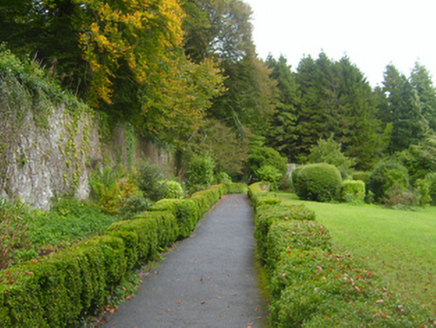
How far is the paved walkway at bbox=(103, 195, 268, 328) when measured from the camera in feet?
13.5

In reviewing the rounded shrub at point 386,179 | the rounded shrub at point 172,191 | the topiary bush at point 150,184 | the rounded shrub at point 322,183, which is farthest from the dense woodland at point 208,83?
the rounded shrub at point 386,179

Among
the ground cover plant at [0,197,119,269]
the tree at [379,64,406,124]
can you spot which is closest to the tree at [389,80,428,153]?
the tree at [379,64,406,124]

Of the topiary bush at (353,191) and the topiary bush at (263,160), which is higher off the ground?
the topiary bush at (263,160)

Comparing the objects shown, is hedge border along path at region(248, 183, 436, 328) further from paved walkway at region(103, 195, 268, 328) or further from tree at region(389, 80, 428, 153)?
tree at region(389, 80, 428, 153)

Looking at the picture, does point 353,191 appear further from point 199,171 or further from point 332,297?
point 332,297

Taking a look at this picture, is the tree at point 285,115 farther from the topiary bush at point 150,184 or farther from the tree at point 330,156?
the topiary bush at point 150,184

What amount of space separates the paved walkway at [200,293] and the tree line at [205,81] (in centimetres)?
577

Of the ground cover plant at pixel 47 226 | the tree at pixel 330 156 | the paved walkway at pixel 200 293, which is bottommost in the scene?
the paved walkway at pixel 200 293

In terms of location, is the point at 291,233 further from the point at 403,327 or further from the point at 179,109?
the point at 179,109

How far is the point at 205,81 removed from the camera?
13.9 metres

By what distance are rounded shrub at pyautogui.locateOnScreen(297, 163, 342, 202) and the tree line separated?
602 centimetres

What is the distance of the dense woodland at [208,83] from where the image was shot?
33.2ft

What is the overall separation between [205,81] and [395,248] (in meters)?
9.22

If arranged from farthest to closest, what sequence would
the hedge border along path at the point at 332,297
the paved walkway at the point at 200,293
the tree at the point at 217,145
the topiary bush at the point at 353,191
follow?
the tree at the point at 217,145 < the topiary bush at the point at 353,191 < the paved walkway at the point at 200,293 < the hedge border along path at the point at 332,297
